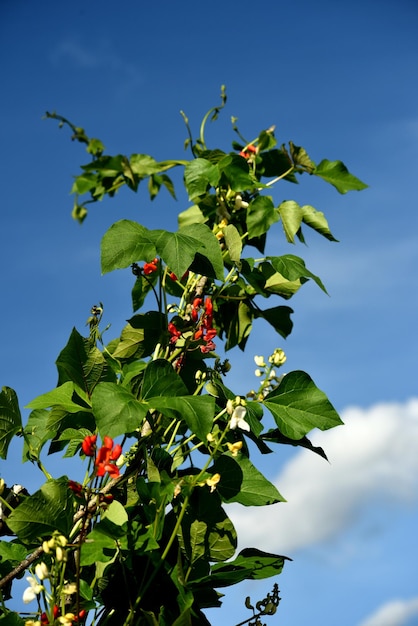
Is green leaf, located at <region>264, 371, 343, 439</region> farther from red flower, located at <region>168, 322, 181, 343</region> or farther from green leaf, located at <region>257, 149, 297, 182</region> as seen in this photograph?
green leaf, located at <region>257, 149, 297, 182</region>

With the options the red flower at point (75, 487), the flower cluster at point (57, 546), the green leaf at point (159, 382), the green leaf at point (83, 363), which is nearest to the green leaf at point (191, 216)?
the green leaf at point (83, 363)

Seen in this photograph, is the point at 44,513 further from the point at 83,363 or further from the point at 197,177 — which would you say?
the point at 197,177

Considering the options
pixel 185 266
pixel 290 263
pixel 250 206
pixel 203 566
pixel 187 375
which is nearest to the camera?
pixel 203 566

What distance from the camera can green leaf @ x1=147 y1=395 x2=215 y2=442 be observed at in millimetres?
1446

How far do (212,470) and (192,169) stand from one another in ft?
3.25

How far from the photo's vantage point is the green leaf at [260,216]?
2.12 m

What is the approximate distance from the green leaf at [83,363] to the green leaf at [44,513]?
276 millimetres

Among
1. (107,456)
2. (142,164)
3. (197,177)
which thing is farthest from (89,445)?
(142,164)

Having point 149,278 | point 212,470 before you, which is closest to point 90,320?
point 149,278

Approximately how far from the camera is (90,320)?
186cm

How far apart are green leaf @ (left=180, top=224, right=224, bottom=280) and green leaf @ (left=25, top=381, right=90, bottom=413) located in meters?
0.46

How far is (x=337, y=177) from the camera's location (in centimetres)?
238

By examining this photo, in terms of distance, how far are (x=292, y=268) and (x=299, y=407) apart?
0.41 meters

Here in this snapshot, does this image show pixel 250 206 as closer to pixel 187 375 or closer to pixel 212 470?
pixel 187 375
